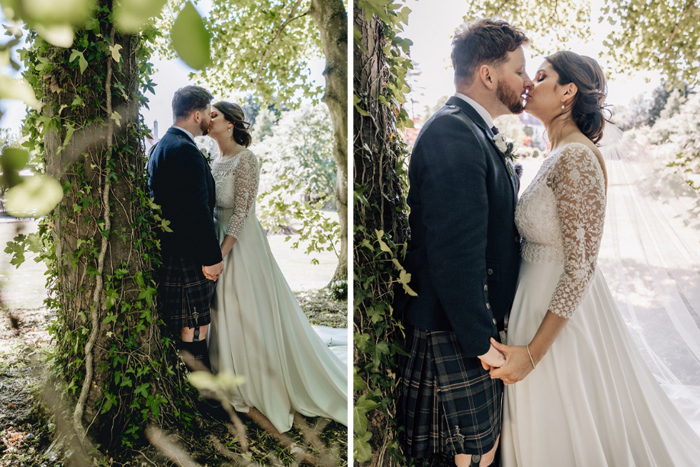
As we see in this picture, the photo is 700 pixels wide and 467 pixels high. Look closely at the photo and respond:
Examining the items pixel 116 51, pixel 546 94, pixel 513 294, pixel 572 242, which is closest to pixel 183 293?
pixel 116 51

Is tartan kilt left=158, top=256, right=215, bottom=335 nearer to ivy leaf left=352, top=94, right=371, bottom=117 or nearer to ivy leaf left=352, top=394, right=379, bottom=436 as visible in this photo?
ivy leaf left=352, top=394, right=379, bottom=436

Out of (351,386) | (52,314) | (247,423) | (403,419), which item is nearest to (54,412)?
(52,314)

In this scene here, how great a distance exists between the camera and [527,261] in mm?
1340

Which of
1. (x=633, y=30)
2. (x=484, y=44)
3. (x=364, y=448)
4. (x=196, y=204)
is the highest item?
(x=633, y=30)

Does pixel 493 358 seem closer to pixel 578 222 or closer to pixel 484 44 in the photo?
pixel 578 222

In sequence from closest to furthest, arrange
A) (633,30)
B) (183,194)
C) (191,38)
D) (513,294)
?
(191,38), (183,194), (513,294), (633,30)

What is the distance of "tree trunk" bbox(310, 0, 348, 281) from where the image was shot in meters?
1.28

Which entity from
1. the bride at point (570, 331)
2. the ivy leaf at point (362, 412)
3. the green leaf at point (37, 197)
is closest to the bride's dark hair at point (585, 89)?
the bride at point (570, 331)

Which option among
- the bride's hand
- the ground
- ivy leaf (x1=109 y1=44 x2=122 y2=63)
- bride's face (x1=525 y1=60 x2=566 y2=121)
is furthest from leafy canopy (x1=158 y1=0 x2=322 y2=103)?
the bride's hand

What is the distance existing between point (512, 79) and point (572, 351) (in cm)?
88

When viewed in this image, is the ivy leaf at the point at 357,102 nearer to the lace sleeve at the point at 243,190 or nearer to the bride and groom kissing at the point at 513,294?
the bride and groom kissing at the point at 513,294

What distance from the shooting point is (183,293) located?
117cm

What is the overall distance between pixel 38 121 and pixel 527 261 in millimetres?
1387

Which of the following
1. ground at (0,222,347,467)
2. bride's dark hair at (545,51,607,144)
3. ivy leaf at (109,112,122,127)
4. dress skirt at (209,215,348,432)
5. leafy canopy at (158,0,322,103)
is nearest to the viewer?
ground at (0,222,347,467)
